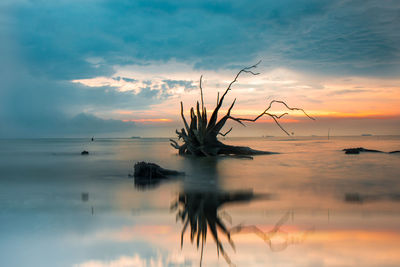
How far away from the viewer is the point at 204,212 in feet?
18.0

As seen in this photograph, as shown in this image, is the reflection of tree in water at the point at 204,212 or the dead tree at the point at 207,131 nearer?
the reflection of tree in water at the point at 204,212

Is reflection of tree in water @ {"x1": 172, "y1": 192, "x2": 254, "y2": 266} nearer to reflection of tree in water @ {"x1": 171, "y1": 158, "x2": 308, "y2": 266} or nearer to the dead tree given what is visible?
reflection of tree in water @ {"x1": 171, "y1": 158, "x2": 308, "y2": 266}

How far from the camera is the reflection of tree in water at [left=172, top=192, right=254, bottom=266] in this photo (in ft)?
13.8

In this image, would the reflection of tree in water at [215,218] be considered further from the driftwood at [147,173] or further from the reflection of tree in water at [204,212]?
the driftwood at [147,173]

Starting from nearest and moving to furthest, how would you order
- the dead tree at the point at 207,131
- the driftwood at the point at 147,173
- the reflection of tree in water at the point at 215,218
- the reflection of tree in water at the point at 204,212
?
the reflection of tree in water at the point at 215,218, the reflection of tree in water at the point at 204,212, the driftwood at the point at 147,173, the dead tree at the point at 207,131

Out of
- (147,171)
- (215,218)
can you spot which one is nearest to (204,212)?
(215,218)

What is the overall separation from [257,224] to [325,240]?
105cm

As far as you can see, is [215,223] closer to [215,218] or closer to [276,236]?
[215,218]

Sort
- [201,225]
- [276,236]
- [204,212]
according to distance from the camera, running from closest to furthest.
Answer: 1. [276,236]
2. [201,225]
3. [204,212]

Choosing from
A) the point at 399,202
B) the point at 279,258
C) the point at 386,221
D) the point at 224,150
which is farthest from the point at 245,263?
the point at 224,150

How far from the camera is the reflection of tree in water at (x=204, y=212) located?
13.8 ft

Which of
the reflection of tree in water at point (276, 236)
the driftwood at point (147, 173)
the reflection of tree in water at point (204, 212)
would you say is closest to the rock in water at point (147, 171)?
the driftwood at point (147, 173)

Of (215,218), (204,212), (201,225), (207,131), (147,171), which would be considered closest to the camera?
(201,225)

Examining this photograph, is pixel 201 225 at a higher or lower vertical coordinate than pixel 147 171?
lower
